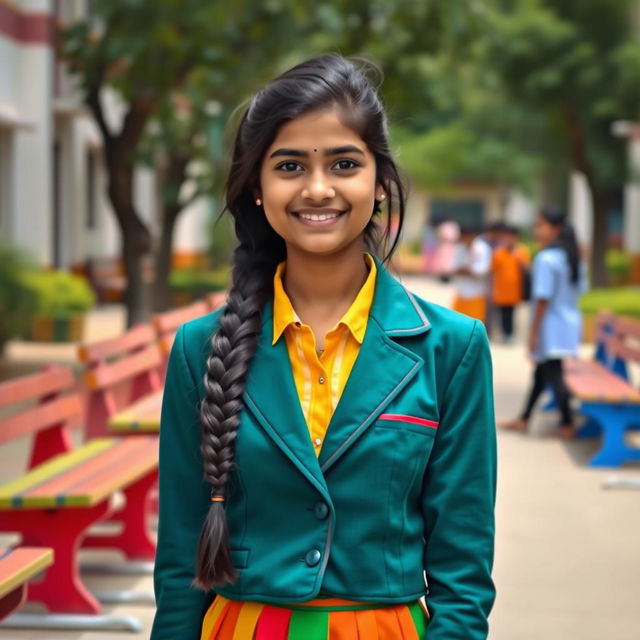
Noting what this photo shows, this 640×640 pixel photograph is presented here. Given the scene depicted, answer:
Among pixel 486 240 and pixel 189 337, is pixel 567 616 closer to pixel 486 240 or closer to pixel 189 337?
pixel 189 337

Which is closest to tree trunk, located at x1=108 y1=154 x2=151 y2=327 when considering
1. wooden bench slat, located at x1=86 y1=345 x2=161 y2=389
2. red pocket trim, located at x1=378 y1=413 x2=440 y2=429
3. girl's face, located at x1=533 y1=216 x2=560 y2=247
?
girl's face, located at x1=533 y1=216 x2=560 y2=247

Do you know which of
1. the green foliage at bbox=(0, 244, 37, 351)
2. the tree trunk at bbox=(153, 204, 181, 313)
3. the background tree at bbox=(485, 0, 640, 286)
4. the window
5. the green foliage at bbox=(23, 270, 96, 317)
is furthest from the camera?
the window

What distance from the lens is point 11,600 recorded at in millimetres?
4301

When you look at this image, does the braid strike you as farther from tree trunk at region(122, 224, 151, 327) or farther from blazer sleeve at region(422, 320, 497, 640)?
tree trunk at region(122, 224, 151, 327)

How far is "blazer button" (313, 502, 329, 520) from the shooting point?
233 centimetres

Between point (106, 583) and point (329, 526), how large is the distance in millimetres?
4106

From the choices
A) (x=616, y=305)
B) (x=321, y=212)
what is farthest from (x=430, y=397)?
(x=616, y=305)

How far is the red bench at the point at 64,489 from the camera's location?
5.55 meters

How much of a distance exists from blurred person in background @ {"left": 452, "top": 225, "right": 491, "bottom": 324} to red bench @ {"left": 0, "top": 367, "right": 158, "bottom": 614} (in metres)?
9.27

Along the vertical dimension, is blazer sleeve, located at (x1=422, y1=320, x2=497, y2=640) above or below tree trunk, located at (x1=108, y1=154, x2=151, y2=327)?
above

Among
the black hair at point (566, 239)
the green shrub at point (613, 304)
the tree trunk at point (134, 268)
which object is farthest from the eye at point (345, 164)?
the green shrub at point (613, 304)

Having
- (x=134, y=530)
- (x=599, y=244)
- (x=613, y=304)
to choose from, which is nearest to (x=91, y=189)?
(x=599, y=244)

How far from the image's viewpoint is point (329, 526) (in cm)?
233

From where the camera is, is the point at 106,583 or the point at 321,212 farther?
the point at 106,583
